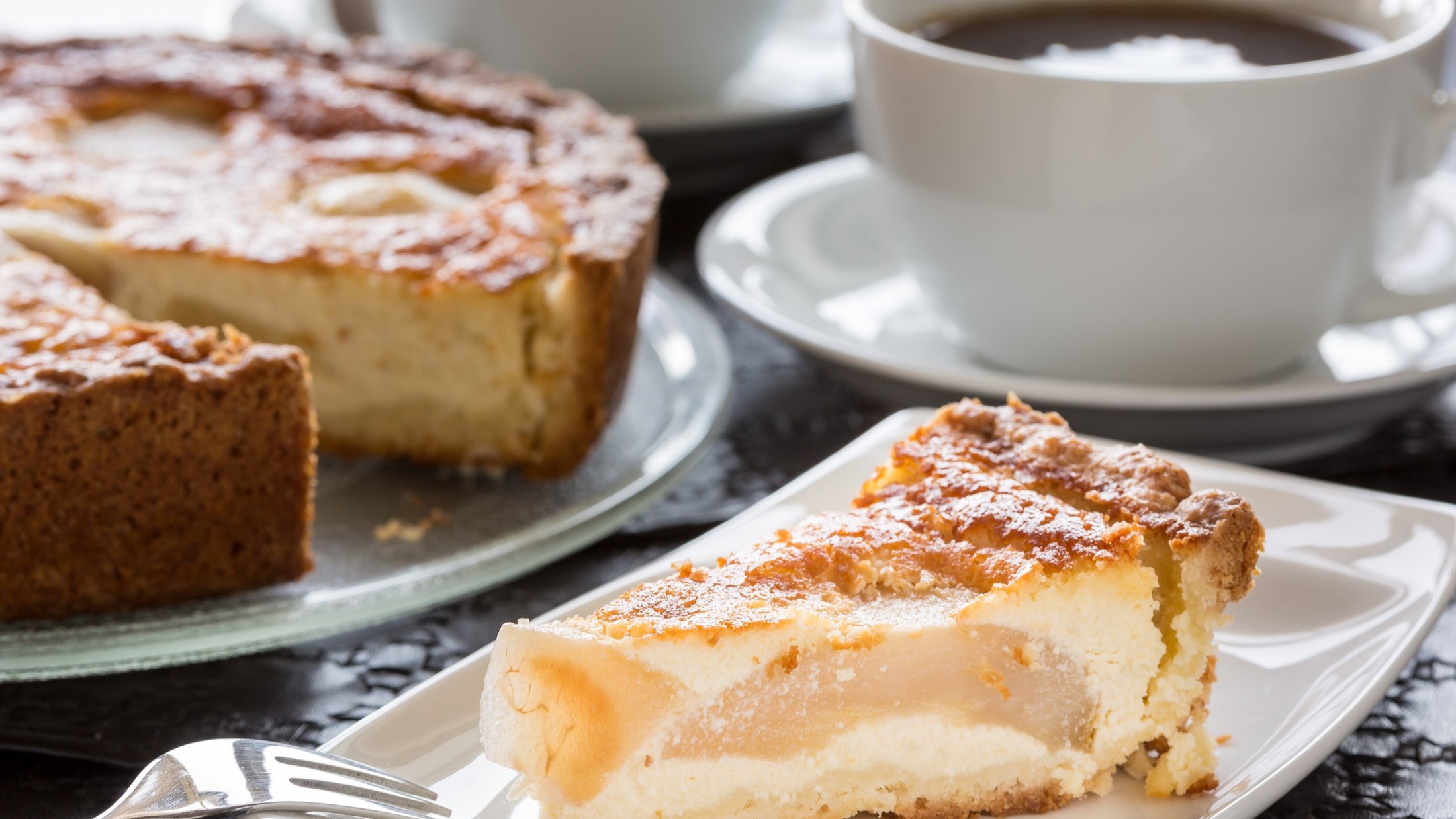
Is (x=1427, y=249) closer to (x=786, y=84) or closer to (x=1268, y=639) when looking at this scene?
(x=1268, y=639)

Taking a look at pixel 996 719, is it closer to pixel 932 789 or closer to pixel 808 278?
pixel 932 789

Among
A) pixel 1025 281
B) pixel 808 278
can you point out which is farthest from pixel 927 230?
pixel 808 278

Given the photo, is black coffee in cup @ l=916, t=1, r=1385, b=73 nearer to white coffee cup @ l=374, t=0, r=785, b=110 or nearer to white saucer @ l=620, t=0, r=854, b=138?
white saucer @ l=620, t=0, r=854, b=138

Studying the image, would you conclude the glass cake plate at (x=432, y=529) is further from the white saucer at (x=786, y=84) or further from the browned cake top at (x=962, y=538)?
the white saucer at (x=786, y=84)

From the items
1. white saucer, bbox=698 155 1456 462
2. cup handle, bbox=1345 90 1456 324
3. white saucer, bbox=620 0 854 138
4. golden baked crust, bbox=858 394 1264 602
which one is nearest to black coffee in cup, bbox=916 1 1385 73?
cup handle, bbox=1345 90 1456 324

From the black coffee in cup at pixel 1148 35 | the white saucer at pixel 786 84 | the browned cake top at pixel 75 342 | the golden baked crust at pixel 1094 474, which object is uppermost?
the black coffee in cup at pixel 1148 35

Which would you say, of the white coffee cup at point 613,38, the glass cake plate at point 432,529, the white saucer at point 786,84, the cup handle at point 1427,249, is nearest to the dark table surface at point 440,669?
the glass cake plate at point 432,529
